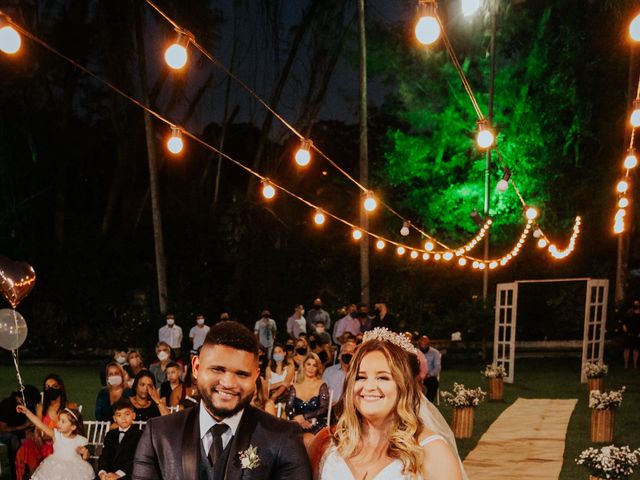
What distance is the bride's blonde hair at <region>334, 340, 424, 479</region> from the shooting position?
3.21 meters

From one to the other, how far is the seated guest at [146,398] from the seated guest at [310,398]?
5.25ft

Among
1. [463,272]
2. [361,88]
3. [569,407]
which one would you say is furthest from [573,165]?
[569,407]

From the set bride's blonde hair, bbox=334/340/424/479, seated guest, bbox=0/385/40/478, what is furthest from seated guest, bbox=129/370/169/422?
bride's blonde hair, bbox=334/340/424/479

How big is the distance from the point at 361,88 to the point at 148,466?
60.8ft

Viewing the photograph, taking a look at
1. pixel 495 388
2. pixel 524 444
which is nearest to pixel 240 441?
pixel 524 444

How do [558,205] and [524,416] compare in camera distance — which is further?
[558,205]

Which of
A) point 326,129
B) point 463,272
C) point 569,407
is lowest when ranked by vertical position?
point 569,407

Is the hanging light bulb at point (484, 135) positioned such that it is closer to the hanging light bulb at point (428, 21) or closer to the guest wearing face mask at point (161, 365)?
the hanging light bulb at point (428, 21)

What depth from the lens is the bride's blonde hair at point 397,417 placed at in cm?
321

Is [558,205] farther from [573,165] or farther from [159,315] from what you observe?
[159,315]

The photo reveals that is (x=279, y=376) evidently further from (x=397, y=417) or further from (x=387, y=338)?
(x=397, y=417)

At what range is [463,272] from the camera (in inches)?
1035

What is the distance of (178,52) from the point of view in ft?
20.2

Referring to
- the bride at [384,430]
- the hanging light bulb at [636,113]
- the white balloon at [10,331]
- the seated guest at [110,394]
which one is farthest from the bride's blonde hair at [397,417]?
the white balloon at [10,331]
